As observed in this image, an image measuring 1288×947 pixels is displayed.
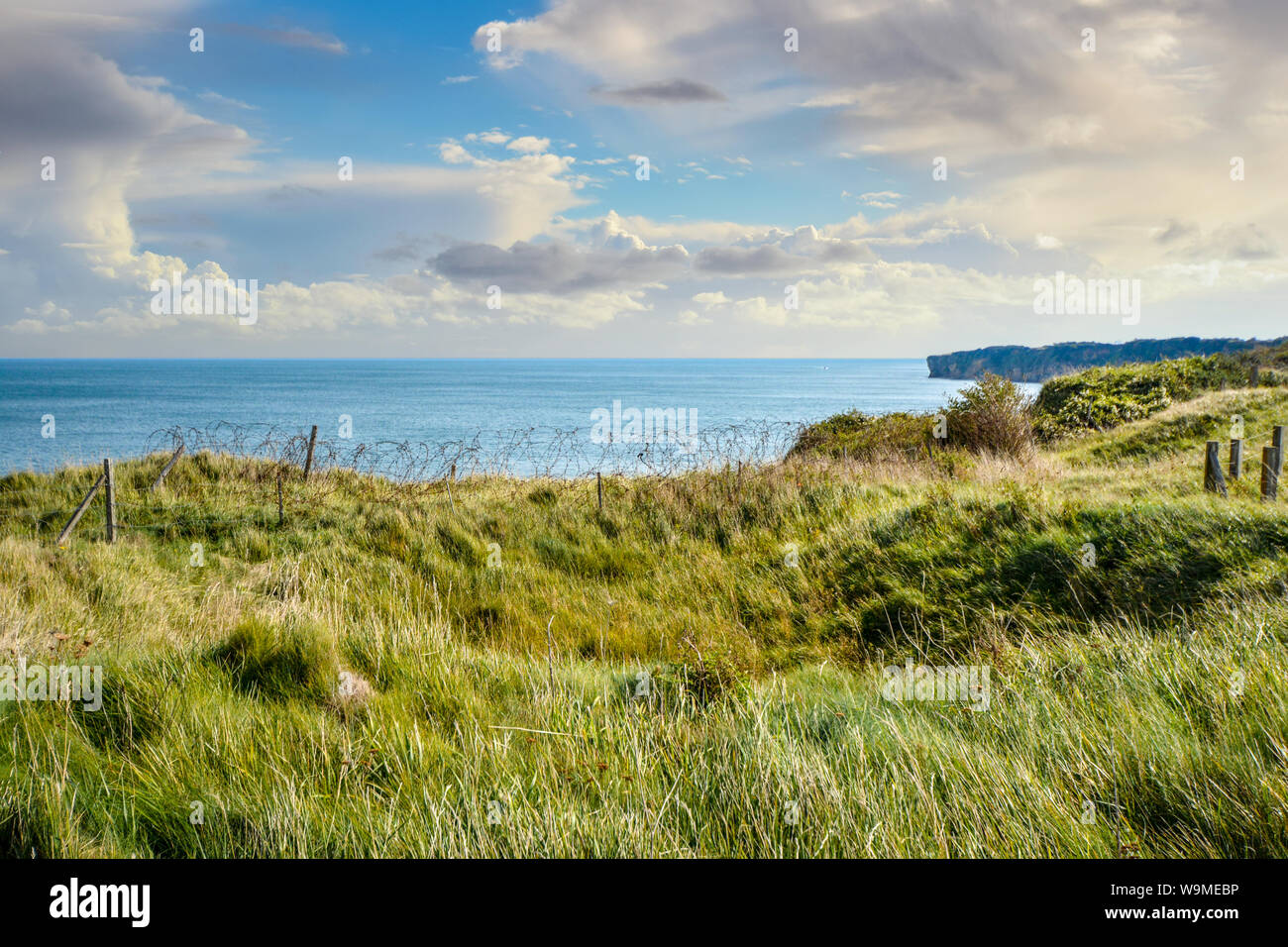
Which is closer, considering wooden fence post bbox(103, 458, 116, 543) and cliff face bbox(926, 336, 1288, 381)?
wooden fence post bbox(103, 458, 116, 543)

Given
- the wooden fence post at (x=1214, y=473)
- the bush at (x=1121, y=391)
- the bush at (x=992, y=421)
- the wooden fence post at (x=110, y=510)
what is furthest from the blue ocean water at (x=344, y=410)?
the wooden fence post at (x=1214, y=473)

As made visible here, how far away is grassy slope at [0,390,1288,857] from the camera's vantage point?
287 cm

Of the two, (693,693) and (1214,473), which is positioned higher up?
(1214,473)

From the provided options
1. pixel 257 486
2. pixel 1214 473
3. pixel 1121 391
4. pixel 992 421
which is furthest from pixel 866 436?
pixel 257 486

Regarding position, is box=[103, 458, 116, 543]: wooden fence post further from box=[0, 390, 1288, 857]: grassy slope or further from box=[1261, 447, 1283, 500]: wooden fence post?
box=[1261, 447, 1283, 500]: wooden fence post

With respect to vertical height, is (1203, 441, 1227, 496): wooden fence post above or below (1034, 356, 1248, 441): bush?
below

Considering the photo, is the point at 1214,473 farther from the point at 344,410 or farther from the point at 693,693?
the point at 344,410

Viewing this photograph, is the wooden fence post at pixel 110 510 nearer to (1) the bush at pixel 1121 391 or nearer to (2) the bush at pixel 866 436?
(2) the bush at pixel 866 436

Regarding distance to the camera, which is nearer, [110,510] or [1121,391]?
[110,510]

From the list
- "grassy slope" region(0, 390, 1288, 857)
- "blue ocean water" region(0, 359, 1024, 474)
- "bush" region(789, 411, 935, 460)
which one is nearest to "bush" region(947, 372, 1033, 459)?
"bush" region(789, 411, 935, 460)

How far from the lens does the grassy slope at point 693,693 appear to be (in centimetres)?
287

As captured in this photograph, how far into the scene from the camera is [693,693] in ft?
16.4

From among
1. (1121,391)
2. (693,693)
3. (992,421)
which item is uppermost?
(1121,391)
